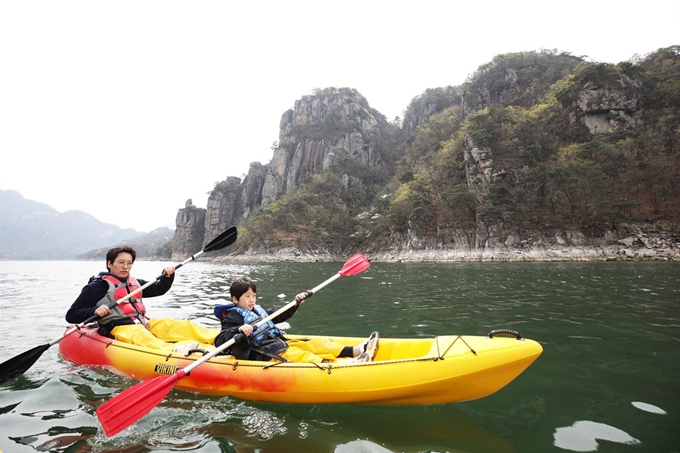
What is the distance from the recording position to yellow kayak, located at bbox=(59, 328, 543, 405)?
300 cm

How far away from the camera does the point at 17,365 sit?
4215 millimetres

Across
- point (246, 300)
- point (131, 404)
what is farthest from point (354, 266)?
point (131, 404)

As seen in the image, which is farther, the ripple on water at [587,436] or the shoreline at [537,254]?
the shoreline at [537,254]

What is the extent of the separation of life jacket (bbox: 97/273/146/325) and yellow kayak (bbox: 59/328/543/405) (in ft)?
5.01

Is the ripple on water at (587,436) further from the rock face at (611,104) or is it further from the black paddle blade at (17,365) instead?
the rock face at (611,104)

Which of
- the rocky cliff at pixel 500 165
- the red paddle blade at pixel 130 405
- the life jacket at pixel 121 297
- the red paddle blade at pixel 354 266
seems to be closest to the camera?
the red paddle blade at pixel 130 405

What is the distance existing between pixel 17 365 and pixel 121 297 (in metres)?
1.33

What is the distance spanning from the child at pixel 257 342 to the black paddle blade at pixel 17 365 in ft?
8.14

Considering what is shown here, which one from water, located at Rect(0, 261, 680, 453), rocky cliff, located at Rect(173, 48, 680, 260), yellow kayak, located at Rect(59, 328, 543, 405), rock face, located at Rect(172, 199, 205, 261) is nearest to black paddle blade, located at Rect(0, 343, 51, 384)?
water, located at Rect(0, 261, 680, 453)

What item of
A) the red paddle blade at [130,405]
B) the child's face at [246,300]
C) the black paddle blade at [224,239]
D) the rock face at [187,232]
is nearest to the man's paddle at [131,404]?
the red paddle blade at [130,405]

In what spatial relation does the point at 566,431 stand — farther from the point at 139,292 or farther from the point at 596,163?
the point at 596,163

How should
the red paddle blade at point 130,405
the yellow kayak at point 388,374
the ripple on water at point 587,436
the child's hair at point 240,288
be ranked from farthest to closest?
the child's hair at point 240,288
the yellow kayak at point 388,374
the red paddle blade at point 130,405
the ripple on water at point 587,436

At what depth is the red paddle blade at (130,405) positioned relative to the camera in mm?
2719

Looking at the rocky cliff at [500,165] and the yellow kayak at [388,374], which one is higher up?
the rocky cliff at [500,165]
